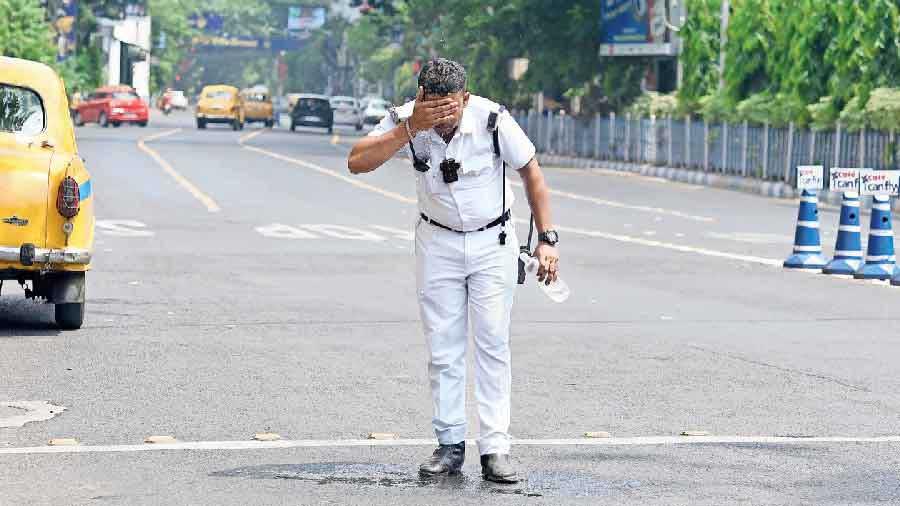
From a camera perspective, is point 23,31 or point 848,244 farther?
point 23,31

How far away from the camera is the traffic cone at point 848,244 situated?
20266 millimetres

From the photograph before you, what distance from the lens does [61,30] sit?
336ft

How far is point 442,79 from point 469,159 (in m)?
0.42

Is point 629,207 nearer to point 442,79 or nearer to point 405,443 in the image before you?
point 405,443

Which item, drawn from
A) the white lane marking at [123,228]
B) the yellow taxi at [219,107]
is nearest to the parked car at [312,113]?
the yellow taxi at [219,107]

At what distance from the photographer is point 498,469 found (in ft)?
27.0

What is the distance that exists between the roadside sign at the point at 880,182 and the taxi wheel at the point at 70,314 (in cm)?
907

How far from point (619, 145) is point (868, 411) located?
44.0 m

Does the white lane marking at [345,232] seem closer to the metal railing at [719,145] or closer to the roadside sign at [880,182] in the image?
the roadside sign at [880,182]

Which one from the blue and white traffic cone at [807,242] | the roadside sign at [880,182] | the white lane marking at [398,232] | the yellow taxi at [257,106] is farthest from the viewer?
the yellow taxi at [257,106]

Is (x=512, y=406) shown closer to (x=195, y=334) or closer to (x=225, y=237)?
(x=195, y=334)

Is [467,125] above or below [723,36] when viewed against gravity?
below

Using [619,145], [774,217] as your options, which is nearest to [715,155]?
[619,145]

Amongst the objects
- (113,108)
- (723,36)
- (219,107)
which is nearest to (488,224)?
(723,36)
